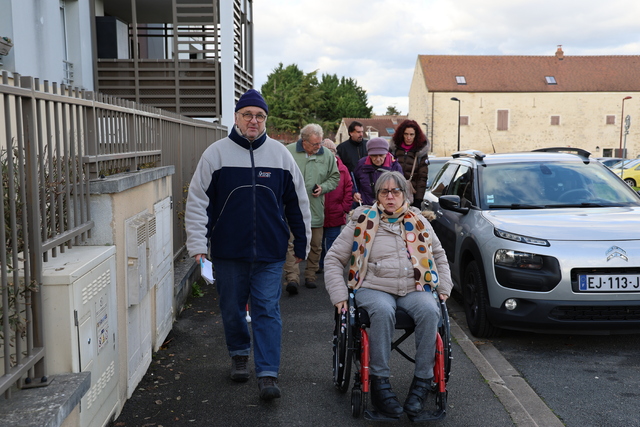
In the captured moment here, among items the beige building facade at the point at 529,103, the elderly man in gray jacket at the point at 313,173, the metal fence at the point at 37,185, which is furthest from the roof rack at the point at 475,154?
the beige building facade at the point at 529,103

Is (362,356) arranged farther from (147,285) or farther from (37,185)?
(37,185)

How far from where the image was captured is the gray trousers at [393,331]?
383 centimetres

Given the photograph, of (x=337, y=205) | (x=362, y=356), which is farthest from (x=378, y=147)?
(x=362, y=356)

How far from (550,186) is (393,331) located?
3361mm

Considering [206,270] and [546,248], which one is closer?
[206,270]

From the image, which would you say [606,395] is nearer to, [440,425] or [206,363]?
[440,425]

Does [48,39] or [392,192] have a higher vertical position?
[48,39]

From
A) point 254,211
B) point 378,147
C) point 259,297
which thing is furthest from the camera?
point 378,147

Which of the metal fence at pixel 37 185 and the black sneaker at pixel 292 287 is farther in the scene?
the black sneaker at pixel 292 287

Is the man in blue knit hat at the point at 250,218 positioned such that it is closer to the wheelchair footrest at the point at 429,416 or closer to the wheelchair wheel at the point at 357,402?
the wheelchair wheel at the point at 357,402

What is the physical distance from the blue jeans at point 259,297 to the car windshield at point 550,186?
2.81 m

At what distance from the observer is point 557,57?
70.1 m

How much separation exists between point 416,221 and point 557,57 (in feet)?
Result: 237

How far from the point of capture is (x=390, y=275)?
411 centimetres
